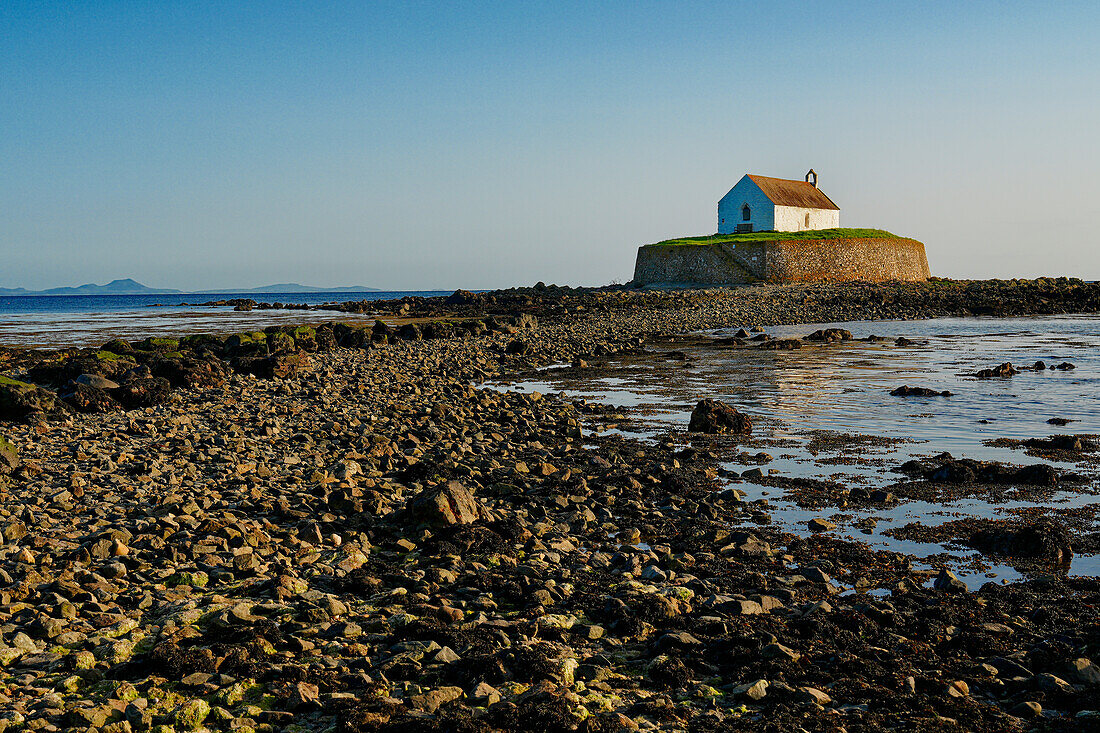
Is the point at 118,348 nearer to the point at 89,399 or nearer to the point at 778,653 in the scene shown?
the point at 89,399

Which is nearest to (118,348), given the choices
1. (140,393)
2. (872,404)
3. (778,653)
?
(140,393)

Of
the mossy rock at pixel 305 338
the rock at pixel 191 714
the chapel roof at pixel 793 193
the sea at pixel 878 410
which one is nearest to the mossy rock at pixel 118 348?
the mossy rock at pixel 305 338

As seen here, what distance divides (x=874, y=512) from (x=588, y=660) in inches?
191

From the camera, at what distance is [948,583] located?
6.11 metres

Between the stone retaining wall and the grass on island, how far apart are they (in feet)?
1.80

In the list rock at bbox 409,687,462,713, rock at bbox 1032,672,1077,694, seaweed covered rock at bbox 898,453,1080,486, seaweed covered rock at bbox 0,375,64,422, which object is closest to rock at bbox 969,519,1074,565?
seaweed covered rock at bbox 898,453,1080,486

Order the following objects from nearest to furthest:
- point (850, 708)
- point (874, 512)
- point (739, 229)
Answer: point (850, 708)
point (874, 512)
point (739, 229)

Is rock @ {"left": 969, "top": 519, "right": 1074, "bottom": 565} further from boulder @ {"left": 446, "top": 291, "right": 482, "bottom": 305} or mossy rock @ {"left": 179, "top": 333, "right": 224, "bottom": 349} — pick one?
boulder @ {"left": 446, "top": 291, "right": 482, "bottom": 305}

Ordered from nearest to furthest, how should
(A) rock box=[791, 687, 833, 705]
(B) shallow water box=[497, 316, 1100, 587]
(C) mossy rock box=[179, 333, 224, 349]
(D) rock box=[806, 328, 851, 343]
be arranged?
1. (A) rock box=[791, 687, 833, 705]
2. (B) shallow water box=[497, 316, 1100, 587]
3. (C) mossy rock box=[179, 333, 224, 349]
4. (D) rock box=[806, 328, 851, 343]

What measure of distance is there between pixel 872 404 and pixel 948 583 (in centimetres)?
1054

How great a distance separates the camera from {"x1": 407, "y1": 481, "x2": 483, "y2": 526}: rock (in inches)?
287

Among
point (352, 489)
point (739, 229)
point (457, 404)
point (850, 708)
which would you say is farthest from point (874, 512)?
point (739, 229)

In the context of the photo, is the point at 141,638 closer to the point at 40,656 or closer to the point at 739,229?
the point at 40,656

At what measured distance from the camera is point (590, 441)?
1238 cm
